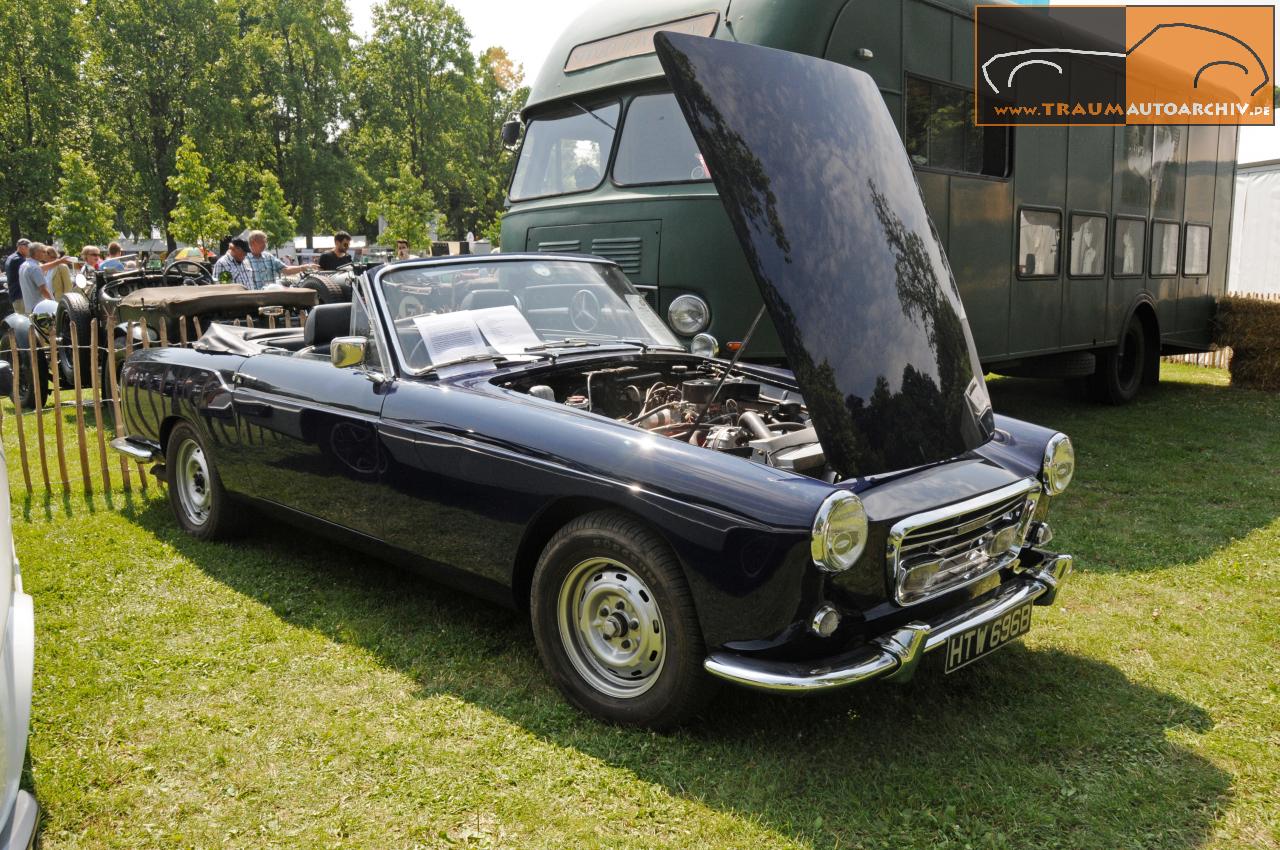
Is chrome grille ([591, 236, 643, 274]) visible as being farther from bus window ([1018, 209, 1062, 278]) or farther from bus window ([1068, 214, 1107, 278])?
bus window ([1068, 214, 1107, 278])

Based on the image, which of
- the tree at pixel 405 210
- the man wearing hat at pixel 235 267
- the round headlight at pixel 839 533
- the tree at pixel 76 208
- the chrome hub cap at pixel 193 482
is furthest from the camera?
the tree at pixel 405 210

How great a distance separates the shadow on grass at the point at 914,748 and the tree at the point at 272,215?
3684 cm

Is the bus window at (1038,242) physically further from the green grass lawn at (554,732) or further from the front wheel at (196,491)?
the front wheel at (196,491)

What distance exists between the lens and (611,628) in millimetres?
3184

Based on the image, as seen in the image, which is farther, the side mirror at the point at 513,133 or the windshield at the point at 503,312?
the side mirror at the point at 513,133

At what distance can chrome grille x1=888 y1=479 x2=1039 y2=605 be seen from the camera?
2.95 m

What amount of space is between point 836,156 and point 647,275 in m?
3.11

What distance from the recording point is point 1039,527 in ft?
11.9

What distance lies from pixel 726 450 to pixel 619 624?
785 mm

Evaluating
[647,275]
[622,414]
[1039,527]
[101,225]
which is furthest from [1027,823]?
[101,225]

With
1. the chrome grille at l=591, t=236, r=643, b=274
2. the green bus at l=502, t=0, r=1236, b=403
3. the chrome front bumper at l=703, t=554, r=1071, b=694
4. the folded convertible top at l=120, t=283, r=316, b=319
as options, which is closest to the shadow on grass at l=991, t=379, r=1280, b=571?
the green bus at l=502, t=0, r=1236, b=403

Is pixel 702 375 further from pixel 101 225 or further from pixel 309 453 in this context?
pixel 101 225

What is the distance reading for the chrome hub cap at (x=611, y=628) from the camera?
3092 mm

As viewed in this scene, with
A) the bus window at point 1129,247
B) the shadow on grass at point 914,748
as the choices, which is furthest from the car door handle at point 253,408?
the bus window at point 1129,247
